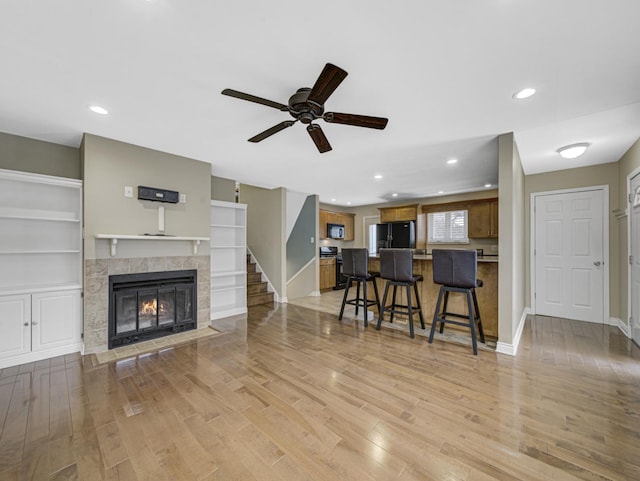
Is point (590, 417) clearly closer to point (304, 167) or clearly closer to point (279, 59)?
point (279, 59)

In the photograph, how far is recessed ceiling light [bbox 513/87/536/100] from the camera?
2156 millimetres

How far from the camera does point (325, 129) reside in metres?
2.94

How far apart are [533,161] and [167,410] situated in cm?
537

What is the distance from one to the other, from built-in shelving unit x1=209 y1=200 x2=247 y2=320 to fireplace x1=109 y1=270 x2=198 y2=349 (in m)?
0.80

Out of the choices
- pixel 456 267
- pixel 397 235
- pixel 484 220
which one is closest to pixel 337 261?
pixel 397 235

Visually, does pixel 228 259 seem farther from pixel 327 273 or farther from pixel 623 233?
pixel 623 233

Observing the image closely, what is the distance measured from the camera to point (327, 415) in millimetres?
1937

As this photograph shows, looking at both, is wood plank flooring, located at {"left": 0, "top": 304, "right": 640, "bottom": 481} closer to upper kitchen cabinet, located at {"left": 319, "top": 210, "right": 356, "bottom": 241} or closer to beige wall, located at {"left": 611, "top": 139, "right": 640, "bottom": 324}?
beige wall, located at {"left": 611, "top": 139, "right": 640, "bottom": 324}

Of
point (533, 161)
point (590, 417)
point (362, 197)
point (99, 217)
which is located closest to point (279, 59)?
Result: point (99, 217)

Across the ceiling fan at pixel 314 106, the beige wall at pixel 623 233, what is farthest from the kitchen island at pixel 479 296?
the ceiling fan at pixel 314 106

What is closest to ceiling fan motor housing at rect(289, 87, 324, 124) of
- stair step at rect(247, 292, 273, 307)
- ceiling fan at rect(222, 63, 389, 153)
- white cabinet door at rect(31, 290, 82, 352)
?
ceiling fan at rect(222, 63, 389, 153)

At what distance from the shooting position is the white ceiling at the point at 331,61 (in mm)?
1463

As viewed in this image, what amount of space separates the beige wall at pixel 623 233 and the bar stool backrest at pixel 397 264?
2.96 meters

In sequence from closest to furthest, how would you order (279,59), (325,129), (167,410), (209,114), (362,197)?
(279,59) < (167,410) < (209,114) < (325,129) < (362,197)
